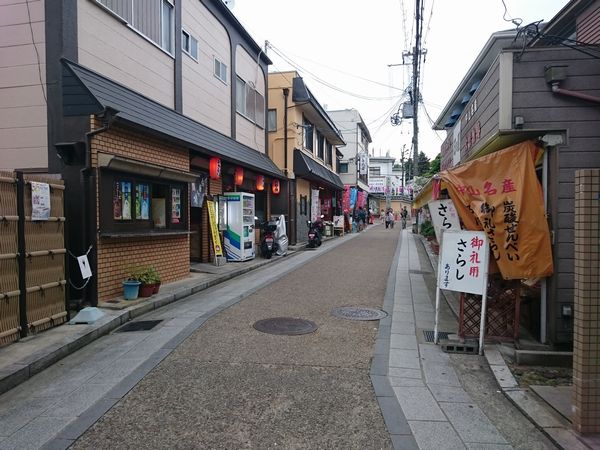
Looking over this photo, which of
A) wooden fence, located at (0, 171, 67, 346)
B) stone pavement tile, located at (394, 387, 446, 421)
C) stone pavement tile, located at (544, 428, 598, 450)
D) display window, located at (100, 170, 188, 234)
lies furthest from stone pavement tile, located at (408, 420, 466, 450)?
display window, located at (100, 170, 188, 234)

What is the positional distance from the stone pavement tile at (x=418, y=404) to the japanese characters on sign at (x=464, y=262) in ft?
6.03

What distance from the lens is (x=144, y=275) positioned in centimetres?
861

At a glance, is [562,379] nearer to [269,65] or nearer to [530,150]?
[530,150]

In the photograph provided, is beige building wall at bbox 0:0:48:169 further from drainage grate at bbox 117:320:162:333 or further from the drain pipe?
drainage grate at bbox 117:320:162:333

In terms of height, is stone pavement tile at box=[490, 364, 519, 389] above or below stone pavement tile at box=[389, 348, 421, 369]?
above

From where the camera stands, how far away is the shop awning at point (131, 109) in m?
7.46

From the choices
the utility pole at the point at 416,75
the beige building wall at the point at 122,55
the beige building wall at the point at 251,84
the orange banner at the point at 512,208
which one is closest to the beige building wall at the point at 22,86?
the beige building wall at the point at 122,55

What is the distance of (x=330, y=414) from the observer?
420cm

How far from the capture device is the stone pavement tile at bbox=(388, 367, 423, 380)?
5.25 m

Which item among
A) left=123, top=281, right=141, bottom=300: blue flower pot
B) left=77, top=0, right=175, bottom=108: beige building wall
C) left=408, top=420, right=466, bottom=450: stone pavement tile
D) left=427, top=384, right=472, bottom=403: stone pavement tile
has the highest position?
left=77, top=0, right=175, bottom=108: beige building wall

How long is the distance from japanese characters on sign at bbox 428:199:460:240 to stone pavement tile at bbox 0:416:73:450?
552 centimetres

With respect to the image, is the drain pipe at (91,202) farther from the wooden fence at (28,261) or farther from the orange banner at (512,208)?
the orange banner at (512,208)

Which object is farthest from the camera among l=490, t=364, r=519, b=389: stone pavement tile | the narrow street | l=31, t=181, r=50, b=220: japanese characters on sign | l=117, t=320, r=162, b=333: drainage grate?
l=117, t=320, r=162, b=333: drainage grate

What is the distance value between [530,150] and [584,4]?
4.08 metres
